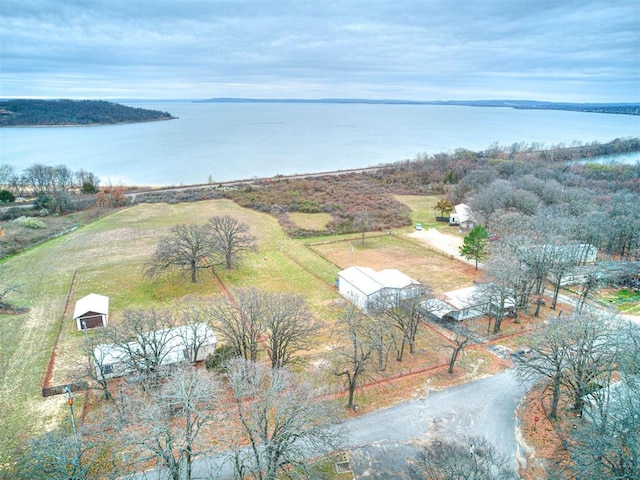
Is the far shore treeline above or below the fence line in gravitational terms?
above

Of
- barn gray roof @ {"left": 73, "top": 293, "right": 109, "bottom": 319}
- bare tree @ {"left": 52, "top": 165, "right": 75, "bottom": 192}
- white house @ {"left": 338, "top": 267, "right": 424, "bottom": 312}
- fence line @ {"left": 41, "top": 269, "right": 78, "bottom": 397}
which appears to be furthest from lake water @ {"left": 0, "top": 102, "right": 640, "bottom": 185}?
white house @ {"left": 338, "top": 267, "right": 424, "bottom": 312}

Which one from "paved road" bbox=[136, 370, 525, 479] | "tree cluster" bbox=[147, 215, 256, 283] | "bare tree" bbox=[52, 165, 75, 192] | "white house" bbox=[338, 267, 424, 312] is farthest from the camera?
"bare tree" bbox=[52, 165, 75, 192]

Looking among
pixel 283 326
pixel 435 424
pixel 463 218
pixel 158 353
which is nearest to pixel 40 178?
pixel 158 353

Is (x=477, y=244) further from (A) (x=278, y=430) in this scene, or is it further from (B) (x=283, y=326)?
(A) (x=278, y=430)

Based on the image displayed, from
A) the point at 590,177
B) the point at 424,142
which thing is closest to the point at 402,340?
the point at 590,177

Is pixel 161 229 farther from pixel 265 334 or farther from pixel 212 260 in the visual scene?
pixel 265 334

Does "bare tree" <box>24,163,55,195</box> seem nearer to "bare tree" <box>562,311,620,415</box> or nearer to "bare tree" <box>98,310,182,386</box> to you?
"bare tree" <box>98,310,182,386</box>

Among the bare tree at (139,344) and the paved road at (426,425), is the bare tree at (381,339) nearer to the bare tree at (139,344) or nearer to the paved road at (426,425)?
the paved road at (426,425)
